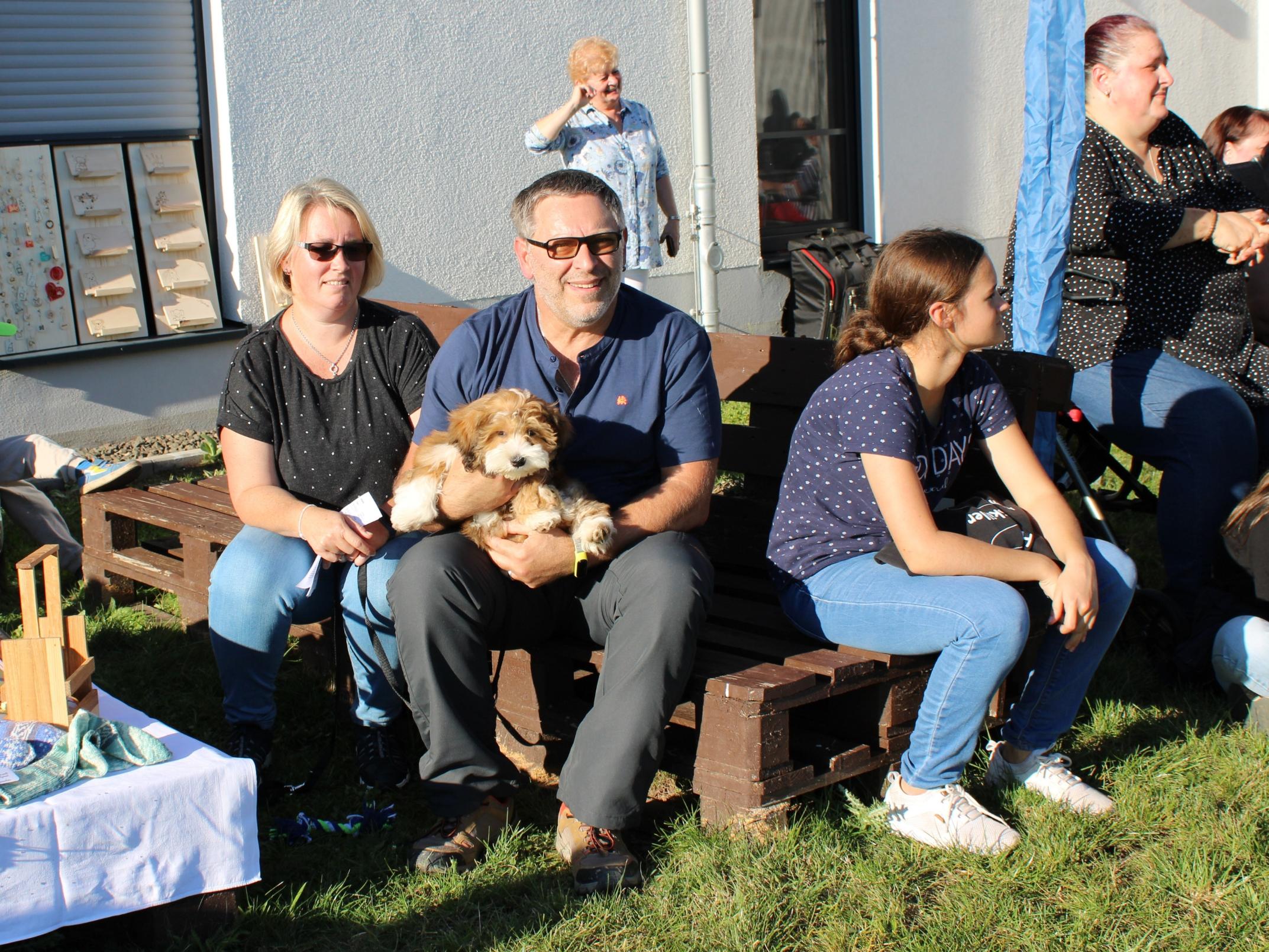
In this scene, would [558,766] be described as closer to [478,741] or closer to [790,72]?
[478,741]

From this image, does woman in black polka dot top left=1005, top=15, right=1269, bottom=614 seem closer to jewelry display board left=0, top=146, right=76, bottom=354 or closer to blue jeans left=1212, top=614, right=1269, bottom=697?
blue jeans left=1212, top=614, right=1269, bottom=697

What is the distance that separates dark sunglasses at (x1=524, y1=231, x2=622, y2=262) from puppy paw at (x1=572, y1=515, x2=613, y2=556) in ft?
2.31

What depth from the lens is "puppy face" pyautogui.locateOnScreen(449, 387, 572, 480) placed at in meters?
3.09

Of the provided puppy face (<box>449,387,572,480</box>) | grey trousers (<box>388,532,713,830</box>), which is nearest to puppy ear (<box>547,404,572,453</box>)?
puppy face (<box>449,387,572,480</box>)

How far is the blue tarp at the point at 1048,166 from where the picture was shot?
13.3 feet

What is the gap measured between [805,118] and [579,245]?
8.11 m

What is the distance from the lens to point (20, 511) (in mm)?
5203

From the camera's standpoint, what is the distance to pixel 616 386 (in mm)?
3391

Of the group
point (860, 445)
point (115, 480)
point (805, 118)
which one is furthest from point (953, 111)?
point (860, 445)

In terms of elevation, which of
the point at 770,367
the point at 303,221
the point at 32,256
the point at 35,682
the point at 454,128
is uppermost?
the point at 454,128

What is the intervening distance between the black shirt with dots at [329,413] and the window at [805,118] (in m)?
7.03

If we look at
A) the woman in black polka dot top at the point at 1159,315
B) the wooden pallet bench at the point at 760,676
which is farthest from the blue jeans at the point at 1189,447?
the wooden pallet bench at the point at 760,676

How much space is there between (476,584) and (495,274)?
224 inches

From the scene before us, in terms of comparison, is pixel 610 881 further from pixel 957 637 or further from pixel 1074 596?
pixel 1074 596
